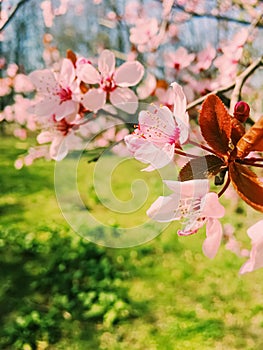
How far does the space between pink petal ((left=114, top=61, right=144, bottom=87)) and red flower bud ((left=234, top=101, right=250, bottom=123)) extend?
17.1 inches

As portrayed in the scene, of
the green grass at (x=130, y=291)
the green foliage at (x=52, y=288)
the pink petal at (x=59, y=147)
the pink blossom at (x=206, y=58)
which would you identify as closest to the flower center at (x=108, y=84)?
the pink petal at (x=59, y=147)

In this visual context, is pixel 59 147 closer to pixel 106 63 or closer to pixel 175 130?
pixel 106 63

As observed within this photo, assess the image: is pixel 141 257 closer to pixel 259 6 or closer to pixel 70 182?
pixel 259 6

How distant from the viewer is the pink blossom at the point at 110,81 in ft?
2.93

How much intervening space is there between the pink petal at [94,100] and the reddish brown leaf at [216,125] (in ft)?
1.47

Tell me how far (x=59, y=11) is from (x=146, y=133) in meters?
3.21

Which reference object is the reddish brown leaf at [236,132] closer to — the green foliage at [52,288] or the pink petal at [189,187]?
the pink petal at [189,187]

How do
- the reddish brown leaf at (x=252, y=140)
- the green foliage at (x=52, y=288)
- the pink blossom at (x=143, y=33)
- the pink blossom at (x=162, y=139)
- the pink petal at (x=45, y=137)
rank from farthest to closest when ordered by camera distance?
the pink blossom at (x=143, y=33), the green foliage at (x=52, y=288), the pink petal at (x=45, y=137), the pink blossom at (x=162, y=139), the reddish brown leaf at (x=252, y=140)

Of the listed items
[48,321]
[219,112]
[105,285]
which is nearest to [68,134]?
[219,112]

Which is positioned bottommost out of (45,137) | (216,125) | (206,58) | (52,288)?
(52,288)

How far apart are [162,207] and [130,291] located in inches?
79.4

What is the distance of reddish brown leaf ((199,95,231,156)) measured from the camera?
461mm

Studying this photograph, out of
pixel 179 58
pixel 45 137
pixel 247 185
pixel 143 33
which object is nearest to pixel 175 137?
pixel 247 185

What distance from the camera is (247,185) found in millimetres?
445
